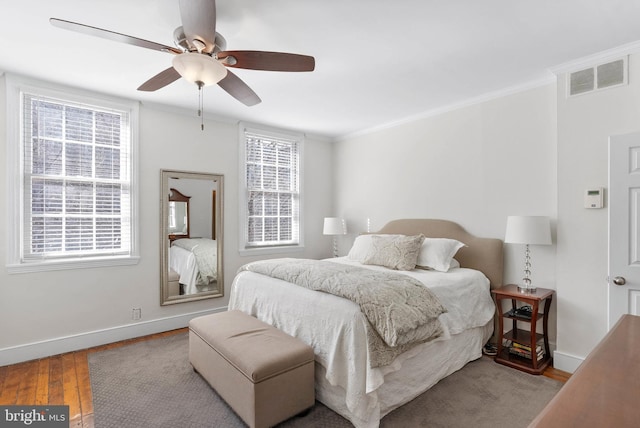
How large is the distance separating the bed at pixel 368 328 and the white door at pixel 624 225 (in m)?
0.92

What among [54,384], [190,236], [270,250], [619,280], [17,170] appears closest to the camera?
[619,280]

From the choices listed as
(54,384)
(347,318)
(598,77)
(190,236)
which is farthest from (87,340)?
(598,77)

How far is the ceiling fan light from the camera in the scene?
1774 millimetres

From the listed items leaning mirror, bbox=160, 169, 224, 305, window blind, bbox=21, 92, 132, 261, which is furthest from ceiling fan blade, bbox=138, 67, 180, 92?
leaning mirror, bbox=160, 169, 224, 305

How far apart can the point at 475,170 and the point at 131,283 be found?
3953 millimetres

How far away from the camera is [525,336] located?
297cm

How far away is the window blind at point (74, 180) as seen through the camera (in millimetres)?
3023

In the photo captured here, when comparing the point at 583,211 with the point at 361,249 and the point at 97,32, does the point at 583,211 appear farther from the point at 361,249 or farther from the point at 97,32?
the point at 97,32

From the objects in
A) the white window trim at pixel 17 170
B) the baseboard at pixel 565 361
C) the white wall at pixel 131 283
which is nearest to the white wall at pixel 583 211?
the baseboard at pixel 565 361

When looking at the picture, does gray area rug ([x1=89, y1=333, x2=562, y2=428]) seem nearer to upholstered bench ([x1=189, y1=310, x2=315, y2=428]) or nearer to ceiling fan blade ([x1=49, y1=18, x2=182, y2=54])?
upholstered bench ([x1=189, y1=310, x2=315, y2=428])

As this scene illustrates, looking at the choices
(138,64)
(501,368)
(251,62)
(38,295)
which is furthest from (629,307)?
(38,295)

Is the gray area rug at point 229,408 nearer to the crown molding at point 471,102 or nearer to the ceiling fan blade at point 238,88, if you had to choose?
the ceiling fan blade at point 238,88

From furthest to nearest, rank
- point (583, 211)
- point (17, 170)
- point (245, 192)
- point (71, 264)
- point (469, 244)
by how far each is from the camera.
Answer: point (245, 192), point (469, 244), point (71, 264), point (17, 170), point (583, 211)

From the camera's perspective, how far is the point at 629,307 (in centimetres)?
228
